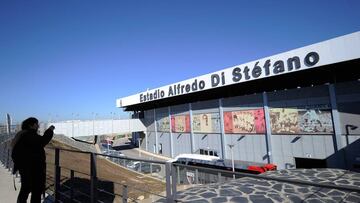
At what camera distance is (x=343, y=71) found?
1777cm

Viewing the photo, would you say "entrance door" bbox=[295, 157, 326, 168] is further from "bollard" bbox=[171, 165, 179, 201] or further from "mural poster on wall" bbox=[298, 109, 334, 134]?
"bollard" bbox=[171, 165, 179, 201]

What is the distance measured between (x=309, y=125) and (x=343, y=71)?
452 centimetres

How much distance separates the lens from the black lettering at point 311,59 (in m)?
17.1

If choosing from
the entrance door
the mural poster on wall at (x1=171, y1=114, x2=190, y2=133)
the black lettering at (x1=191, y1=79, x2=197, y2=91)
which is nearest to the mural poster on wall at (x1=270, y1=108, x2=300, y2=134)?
the entrance door

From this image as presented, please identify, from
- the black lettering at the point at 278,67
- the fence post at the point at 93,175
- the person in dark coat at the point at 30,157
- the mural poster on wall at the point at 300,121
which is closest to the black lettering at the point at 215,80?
the mural poster on wall at the point at 300,121

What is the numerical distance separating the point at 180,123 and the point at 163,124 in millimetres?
4525

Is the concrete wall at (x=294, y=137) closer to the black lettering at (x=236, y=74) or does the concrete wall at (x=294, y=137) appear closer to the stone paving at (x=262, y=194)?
the black lettering at (x=236, y=74)

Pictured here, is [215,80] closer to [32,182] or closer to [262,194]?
[262,194]

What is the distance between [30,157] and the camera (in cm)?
355

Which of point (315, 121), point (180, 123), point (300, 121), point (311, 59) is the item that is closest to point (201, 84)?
point (180, 123)

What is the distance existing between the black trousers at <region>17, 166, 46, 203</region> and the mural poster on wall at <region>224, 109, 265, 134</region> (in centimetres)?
2031

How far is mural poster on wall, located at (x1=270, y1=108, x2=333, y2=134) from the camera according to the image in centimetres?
1786

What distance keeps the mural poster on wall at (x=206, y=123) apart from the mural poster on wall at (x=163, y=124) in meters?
6.08

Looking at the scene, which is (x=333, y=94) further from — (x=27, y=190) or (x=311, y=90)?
(x=27, y=190)
